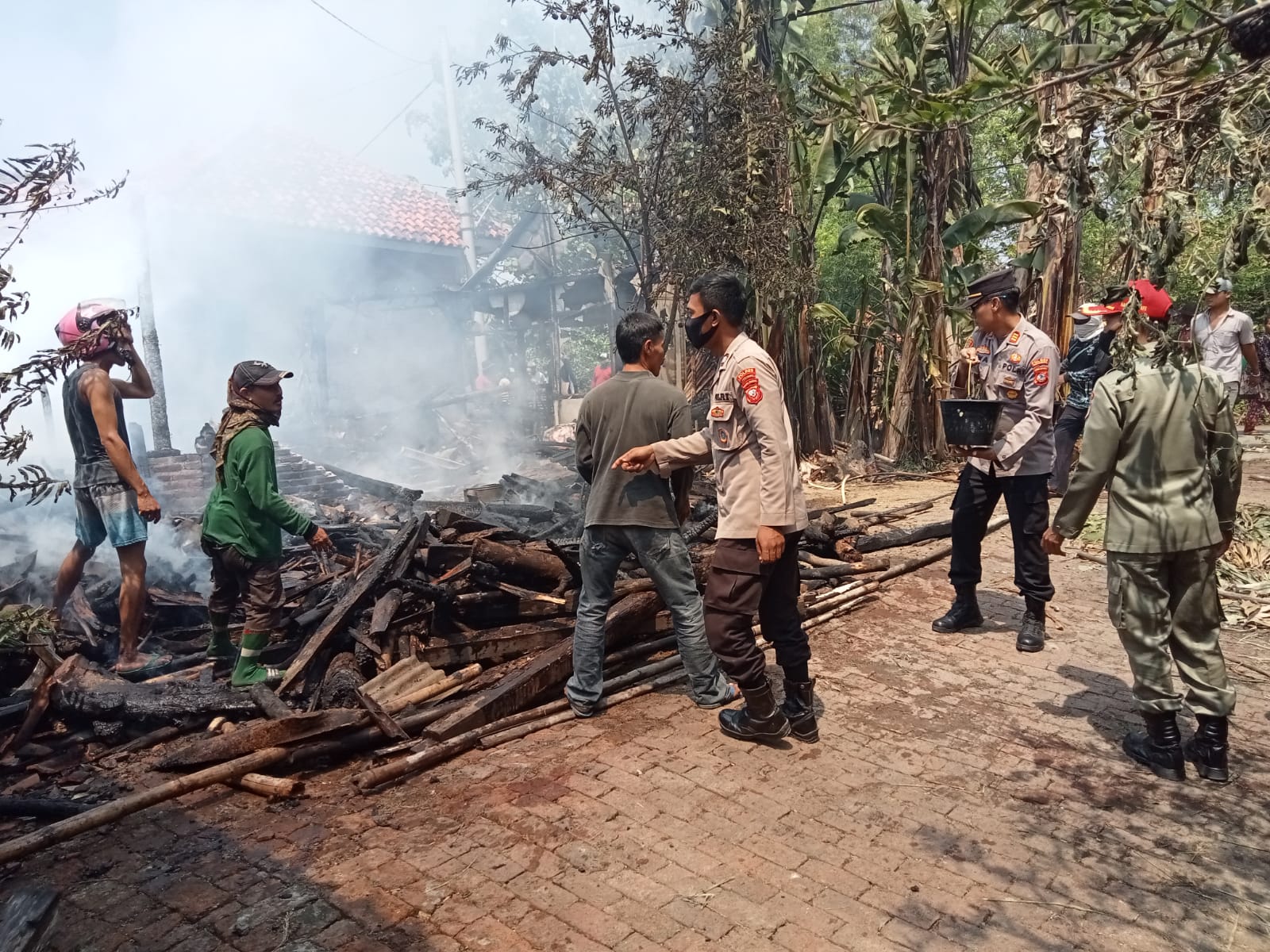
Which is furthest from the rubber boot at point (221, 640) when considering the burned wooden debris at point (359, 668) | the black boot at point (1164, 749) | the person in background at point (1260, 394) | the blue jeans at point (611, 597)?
the person in background at point (1260, 394)

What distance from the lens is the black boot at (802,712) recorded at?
4441mm

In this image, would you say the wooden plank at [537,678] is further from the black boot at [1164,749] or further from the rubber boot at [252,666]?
the black boot at [1164,749]

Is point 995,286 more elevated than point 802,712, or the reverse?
point 995,286

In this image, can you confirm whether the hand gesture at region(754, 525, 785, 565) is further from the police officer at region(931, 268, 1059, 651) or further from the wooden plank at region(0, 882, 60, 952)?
the wooden plank at region(0, 882, 60, 952)

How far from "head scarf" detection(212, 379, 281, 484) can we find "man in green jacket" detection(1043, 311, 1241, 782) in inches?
179

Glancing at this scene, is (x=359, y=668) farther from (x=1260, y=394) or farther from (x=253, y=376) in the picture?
(x=1260, y=394)

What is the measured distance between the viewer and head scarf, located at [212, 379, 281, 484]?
5184 millimetres

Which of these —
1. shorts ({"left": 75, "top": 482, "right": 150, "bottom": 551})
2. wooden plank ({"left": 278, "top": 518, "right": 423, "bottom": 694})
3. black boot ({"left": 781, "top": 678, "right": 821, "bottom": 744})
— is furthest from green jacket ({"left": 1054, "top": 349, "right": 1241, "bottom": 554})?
shorts ({"left": 75, "top": 482, "right": 150, "bottom": 551})

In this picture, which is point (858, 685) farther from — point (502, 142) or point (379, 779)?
point (502, 142)

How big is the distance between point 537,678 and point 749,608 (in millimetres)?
1385

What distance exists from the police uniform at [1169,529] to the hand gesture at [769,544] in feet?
4.80

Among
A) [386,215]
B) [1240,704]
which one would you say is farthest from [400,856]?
[386,215]

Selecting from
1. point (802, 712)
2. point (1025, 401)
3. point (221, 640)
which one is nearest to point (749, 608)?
point (802, 712)

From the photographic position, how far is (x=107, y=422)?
565 centimetres
